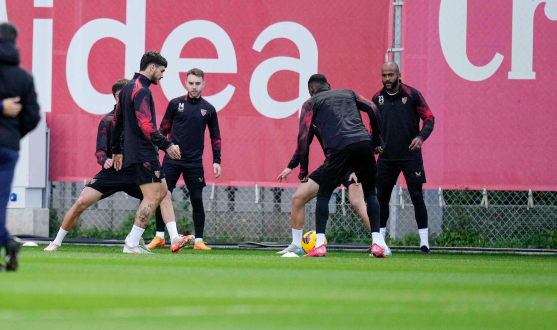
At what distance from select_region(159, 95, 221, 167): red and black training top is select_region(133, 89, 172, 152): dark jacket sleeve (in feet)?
6.28

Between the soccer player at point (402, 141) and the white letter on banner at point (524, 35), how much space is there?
2.00 meters

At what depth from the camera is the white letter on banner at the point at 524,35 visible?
11.6m

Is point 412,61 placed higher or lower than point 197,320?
higher

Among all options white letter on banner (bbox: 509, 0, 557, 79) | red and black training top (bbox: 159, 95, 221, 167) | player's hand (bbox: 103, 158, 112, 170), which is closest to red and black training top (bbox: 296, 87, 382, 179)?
red and black training top (bbox: 159, 95, 221, 167)

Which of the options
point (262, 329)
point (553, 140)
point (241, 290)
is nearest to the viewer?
point (262, 329)

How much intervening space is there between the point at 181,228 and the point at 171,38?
274 cm

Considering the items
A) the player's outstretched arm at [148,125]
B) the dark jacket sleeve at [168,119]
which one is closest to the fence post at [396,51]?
the dark jacket sleeve at [168,119]

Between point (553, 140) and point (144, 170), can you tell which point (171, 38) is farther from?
point (553, 140)

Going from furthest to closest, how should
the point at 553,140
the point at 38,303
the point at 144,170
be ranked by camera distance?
the point at 553,140 → the point at 144,170 → the point at 38,303

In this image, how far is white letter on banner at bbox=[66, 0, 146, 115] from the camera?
12156mm

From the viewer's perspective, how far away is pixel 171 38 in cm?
1208

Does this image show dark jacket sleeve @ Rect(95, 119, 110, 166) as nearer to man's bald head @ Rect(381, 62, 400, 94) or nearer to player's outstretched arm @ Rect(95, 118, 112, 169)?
player's outstretched arm @ Rect(95, 118, 112, 169)

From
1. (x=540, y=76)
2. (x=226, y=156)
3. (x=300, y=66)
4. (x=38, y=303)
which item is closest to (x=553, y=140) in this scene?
(x=540, y=76)

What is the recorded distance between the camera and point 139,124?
8586mm
